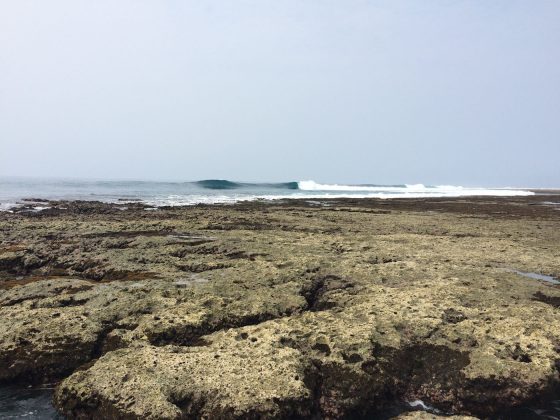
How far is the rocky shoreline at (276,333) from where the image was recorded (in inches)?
269

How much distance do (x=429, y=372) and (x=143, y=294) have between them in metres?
6.98

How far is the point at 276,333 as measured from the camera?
841 cm

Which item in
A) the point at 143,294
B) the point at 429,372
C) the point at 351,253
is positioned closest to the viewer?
the point at 429,372

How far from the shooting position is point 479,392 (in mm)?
7164

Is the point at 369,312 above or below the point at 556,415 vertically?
above

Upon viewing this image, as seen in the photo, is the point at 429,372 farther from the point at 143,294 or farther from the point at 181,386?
the point at 143,294

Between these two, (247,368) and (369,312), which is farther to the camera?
(369,312)

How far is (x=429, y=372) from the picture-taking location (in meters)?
7.64

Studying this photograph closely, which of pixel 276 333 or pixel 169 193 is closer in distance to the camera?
pixel 276 333

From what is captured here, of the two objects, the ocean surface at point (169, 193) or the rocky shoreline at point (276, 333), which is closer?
the rocky shoreline at point (276, 333)

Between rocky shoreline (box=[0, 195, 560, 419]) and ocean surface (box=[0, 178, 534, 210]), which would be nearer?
rocky shoreline (box=[0, 195, 560, 419])

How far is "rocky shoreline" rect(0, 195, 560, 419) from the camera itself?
6.84m

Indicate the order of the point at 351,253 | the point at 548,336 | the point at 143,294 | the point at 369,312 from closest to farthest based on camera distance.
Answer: the point at 548,336 → the point at 369,312 → the point at 143,294 → the point at 351,253

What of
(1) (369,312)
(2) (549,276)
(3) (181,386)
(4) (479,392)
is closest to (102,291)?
(3) (181,386)
